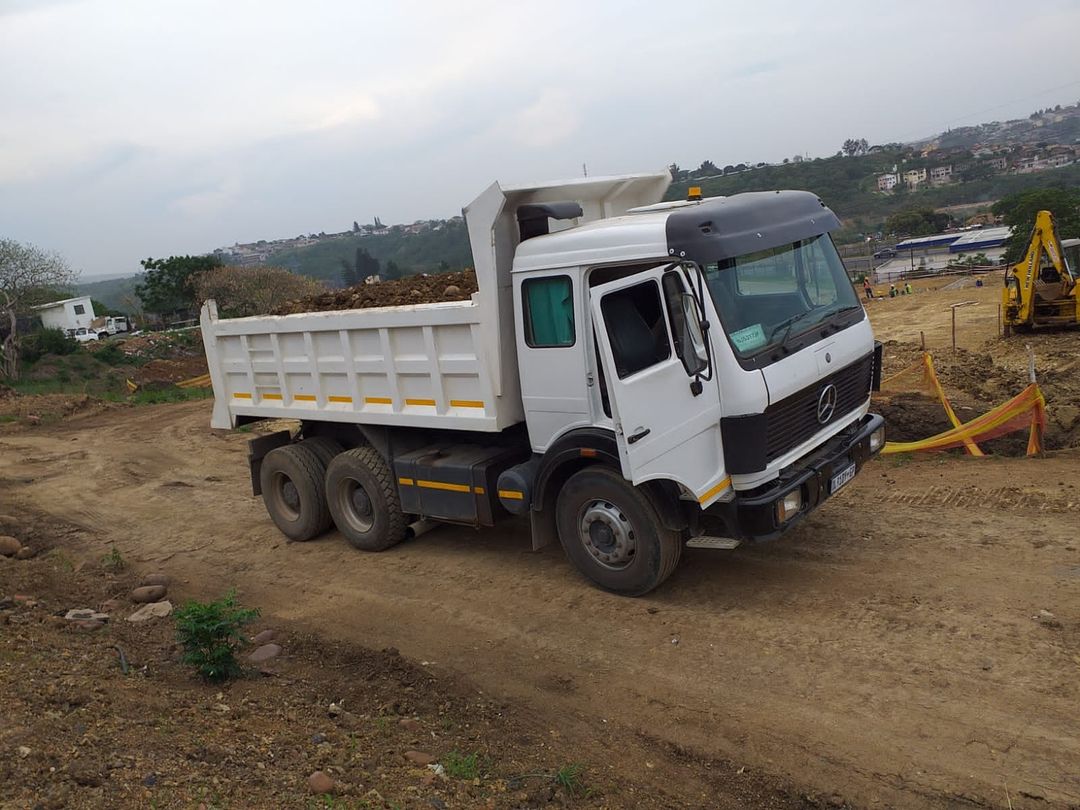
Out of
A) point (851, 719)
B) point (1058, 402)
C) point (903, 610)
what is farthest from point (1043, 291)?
point (851, 719)

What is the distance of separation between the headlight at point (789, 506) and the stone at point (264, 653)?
3635 mm

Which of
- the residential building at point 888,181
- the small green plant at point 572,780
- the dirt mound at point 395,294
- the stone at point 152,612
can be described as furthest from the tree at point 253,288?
the residential building at point 888,181

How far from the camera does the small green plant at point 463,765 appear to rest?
4.12 metres

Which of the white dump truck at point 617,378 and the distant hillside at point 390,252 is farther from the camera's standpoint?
the distant hillside at point 390,252

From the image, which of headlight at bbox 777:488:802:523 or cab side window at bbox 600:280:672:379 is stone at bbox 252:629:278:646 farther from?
headlight at bbox 777:488:802:523

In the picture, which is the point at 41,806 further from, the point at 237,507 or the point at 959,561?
the point at 237,507

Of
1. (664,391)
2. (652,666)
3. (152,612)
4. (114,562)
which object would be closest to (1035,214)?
(664,391)

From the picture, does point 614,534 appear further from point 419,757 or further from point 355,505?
point 355,505

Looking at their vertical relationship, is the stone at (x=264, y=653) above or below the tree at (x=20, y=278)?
below

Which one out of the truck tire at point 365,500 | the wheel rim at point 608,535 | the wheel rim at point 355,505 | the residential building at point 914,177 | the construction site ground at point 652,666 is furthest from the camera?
the residential building at point 914,177

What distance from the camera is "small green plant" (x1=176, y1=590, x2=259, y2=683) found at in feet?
17.3

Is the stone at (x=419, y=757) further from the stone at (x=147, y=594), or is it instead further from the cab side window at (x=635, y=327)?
the stone at (x=147, y=594)

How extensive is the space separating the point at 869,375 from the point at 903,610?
77.1 inches

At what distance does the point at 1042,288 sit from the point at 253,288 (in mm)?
30919
